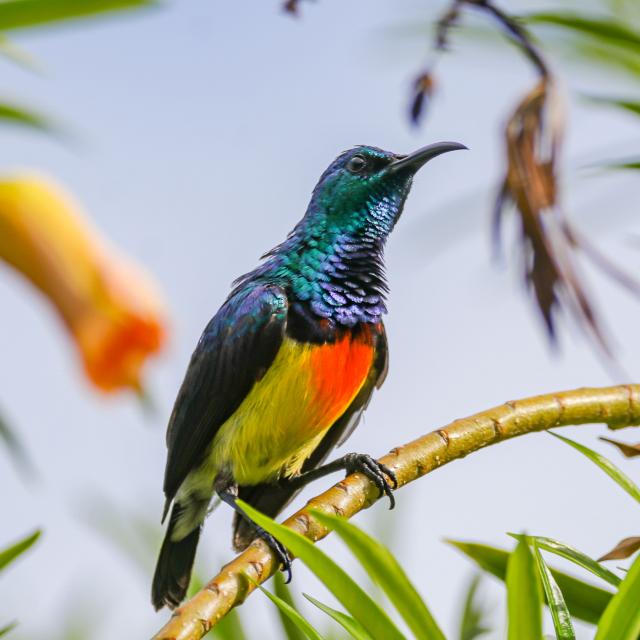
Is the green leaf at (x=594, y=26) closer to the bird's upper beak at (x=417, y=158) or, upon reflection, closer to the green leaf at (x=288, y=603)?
the bird's upper beak at (x=417, y=158)

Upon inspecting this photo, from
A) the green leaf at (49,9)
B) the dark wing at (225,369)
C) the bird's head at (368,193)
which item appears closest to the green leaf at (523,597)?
the green leaf at (49,9)

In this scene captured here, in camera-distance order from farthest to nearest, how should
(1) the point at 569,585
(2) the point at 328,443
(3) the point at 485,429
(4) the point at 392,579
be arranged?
1. (2) the point at 328,443
2. (3) the point at 485,429
3. (1) the point at 569,585
4. (4) the point at 392,579

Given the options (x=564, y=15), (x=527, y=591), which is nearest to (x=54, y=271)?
(x=527, y=591)

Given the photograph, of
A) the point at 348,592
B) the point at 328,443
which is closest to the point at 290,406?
the point at 328,443

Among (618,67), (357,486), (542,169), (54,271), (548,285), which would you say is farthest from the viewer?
(618,67)

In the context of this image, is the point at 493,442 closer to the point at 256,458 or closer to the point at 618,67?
the point at 618,67

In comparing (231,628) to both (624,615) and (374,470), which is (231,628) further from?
(624,615)

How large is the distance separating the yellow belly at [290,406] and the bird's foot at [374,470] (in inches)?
15.2

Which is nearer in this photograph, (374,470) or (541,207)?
(541,207)

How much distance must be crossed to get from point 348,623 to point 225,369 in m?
2.15

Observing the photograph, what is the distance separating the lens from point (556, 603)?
186cm

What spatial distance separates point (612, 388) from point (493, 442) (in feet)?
0.98

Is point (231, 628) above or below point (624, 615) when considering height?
above

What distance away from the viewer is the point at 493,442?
2.19 metres
